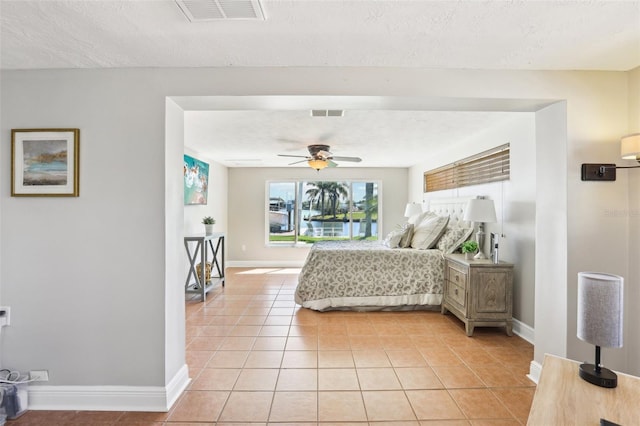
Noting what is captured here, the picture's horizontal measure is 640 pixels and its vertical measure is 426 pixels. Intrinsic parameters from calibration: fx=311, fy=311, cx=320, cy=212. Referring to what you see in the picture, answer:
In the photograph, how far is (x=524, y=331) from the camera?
3111mm

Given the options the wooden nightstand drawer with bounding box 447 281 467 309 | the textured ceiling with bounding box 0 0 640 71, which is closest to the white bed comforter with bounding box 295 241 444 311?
the wooden nightstand drawer with bounding box 447 281 467 309

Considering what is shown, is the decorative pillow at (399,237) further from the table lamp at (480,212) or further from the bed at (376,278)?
the table lamp at (480,212)

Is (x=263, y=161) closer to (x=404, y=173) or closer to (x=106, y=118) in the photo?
(x=404, y=173)

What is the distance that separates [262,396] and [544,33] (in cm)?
279

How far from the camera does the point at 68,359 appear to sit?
6.77 feet

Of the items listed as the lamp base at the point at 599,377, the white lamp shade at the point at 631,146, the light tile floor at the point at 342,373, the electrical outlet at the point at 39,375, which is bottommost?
the light tile floor at the point at 342,373

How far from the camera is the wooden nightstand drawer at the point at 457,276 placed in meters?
3.24

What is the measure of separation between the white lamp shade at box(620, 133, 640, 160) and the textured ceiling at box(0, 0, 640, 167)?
0.51 m

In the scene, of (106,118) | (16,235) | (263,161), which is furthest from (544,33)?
(263,161)

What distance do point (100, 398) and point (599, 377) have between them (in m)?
2.75

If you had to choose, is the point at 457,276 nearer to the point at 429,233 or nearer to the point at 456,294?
the point at 456,294

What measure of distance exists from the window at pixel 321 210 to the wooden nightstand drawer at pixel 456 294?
A: 11.6ft

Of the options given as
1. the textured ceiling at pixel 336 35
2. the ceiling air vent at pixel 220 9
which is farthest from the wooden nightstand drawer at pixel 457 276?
the ceiling air vent at pixel 220 9

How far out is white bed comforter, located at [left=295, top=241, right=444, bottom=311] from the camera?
394 cm
